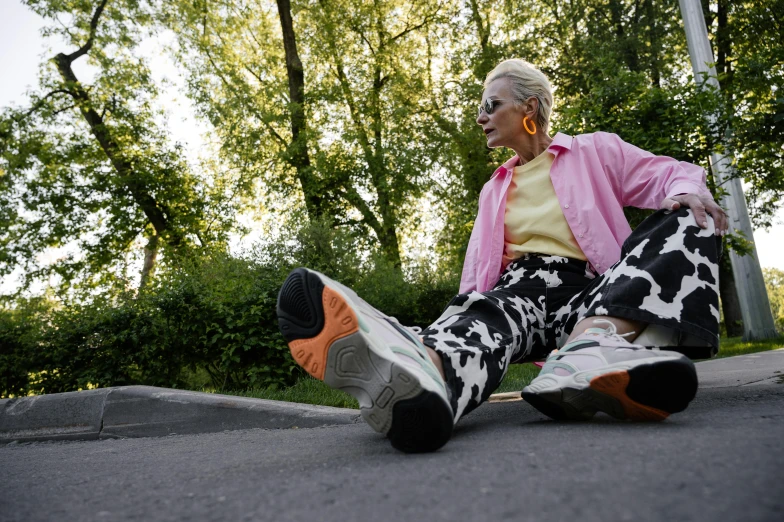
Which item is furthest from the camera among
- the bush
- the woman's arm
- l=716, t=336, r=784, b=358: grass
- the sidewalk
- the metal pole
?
the metal pole

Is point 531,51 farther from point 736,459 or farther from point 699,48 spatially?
point 736,459

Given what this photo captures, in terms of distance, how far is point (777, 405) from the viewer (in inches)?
81.3

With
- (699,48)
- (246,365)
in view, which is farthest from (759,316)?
(246,365)

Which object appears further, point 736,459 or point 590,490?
point 736,459

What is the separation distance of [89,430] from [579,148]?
10.5 feet

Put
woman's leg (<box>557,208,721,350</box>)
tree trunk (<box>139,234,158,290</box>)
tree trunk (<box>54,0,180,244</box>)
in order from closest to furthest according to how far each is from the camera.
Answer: woman's leg (<box>557,208,721,350</box>) < tree trunk (<box>54,0,180,244</box>) < tree trunk (<box>139,234,158,290</box>)

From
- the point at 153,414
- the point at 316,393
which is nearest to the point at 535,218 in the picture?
the point at 316,393

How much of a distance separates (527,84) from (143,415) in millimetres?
2843

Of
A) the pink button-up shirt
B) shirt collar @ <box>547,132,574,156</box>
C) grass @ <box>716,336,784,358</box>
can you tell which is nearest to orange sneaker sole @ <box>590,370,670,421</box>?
the pink button-up shirt

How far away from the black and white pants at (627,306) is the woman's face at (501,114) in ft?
2.88

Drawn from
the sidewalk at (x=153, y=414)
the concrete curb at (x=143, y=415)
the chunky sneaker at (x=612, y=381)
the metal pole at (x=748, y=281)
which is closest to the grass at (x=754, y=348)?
the metal pole at (x=748, y=281)

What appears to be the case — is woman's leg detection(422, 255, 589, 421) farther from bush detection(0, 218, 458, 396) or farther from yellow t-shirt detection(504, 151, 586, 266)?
bush detection(0, 218, 458, 396)

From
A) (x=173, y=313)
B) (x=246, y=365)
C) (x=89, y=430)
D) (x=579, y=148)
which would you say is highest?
(x=579, y=148)

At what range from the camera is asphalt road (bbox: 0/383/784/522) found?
963 mm
